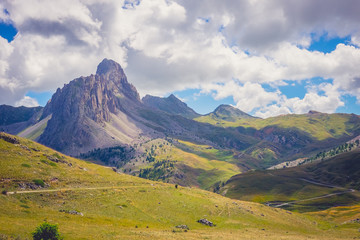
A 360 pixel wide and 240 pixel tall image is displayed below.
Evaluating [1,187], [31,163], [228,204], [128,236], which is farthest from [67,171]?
[228,204]

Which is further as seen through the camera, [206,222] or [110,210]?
[206,222]

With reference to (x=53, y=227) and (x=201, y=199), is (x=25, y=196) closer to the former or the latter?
(x=53, y=227)

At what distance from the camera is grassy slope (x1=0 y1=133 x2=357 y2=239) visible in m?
49.6

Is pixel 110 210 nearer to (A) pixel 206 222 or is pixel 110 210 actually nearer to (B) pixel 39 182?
(B) pixel 39 182

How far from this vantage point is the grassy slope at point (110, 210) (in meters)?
49.6

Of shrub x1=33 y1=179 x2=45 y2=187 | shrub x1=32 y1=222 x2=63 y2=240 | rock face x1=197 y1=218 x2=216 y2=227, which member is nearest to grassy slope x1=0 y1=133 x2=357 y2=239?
shrub x1=33 y1=179 x2=45 y2=187

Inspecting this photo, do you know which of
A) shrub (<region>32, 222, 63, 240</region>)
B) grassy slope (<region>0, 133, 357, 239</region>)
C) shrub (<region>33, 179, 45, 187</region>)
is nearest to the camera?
shrub (<region>32, 222, 63, 240</region>)

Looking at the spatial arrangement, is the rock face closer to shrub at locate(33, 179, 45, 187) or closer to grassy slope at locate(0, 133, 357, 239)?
grassy slope at locate(0, 133, 357, 239)

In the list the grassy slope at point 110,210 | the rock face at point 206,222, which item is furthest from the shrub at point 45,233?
the rock face at point 206,222

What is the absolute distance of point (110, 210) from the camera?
68.4 m

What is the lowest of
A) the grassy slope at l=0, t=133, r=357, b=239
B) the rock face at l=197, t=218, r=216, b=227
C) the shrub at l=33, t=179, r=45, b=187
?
the rock face at l=197, t=218, r=216, b=227

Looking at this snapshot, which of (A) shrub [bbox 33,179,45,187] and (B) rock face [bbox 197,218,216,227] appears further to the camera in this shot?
(B) rock face [bbox 197,218,216,227]

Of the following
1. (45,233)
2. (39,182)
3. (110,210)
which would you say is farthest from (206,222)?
(39,182)

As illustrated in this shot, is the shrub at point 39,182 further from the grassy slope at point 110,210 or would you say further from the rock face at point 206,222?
the rock face at point 206,222
